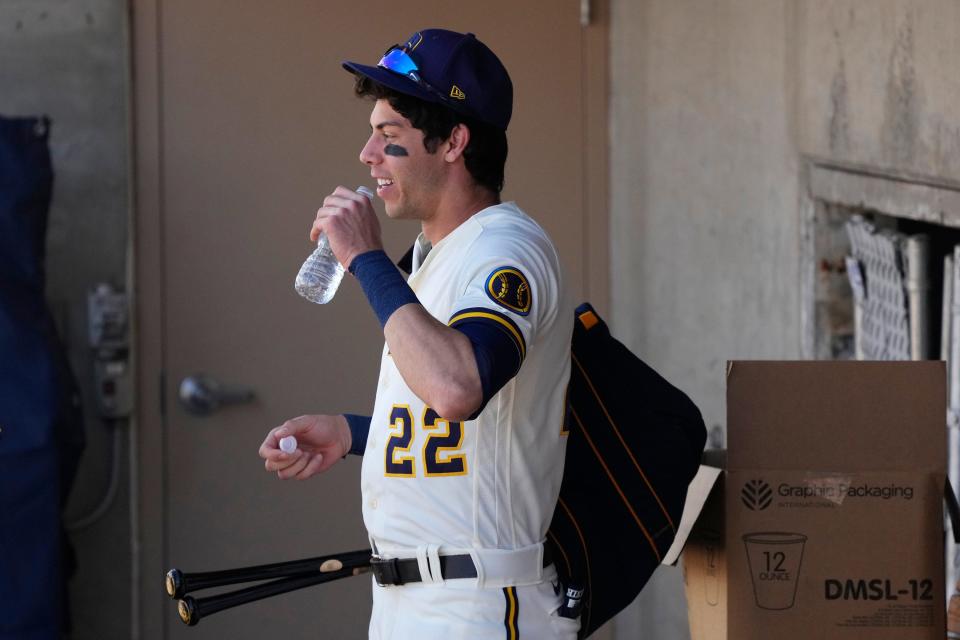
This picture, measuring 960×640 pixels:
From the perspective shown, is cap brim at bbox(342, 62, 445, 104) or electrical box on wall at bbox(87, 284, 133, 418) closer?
cap brim at bbox(342, 62, 445, 104)

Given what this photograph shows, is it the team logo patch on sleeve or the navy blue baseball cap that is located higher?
the navy blue baseball cap

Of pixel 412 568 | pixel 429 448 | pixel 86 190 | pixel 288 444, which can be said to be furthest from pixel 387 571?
pixel 86 190

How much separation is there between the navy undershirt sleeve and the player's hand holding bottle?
54 centimetres

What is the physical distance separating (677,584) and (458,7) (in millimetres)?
1830

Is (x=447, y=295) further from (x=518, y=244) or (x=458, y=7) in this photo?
(x=458, y=7)

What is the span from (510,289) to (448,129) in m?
0.33

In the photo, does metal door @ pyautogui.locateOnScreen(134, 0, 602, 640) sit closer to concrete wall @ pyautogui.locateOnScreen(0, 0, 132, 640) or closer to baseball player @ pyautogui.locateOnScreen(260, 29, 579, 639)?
concrete wall @ pyautogui.locateOnScreen(0, 0, 132, 640)

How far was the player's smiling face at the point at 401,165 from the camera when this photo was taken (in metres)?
1.89

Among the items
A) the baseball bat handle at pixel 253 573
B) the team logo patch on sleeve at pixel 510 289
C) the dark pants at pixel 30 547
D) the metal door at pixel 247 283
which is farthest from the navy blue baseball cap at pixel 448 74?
the metal door at pixel 247 283

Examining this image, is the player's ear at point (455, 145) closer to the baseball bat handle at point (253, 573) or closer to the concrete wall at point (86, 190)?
the baseball bat handle at point (253, 573)

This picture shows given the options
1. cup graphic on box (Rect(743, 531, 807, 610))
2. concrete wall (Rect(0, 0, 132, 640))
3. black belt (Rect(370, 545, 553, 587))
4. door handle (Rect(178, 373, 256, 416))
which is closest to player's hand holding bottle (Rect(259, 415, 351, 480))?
black belt (Rect(370, 545, 553, 587))

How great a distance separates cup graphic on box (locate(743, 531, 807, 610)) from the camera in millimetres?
1993

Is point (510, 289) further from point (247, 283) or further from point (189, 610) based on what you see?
point (247, 283)

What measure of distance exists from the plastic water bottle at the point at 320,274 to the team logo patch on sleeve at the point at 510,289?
1.16 feet
